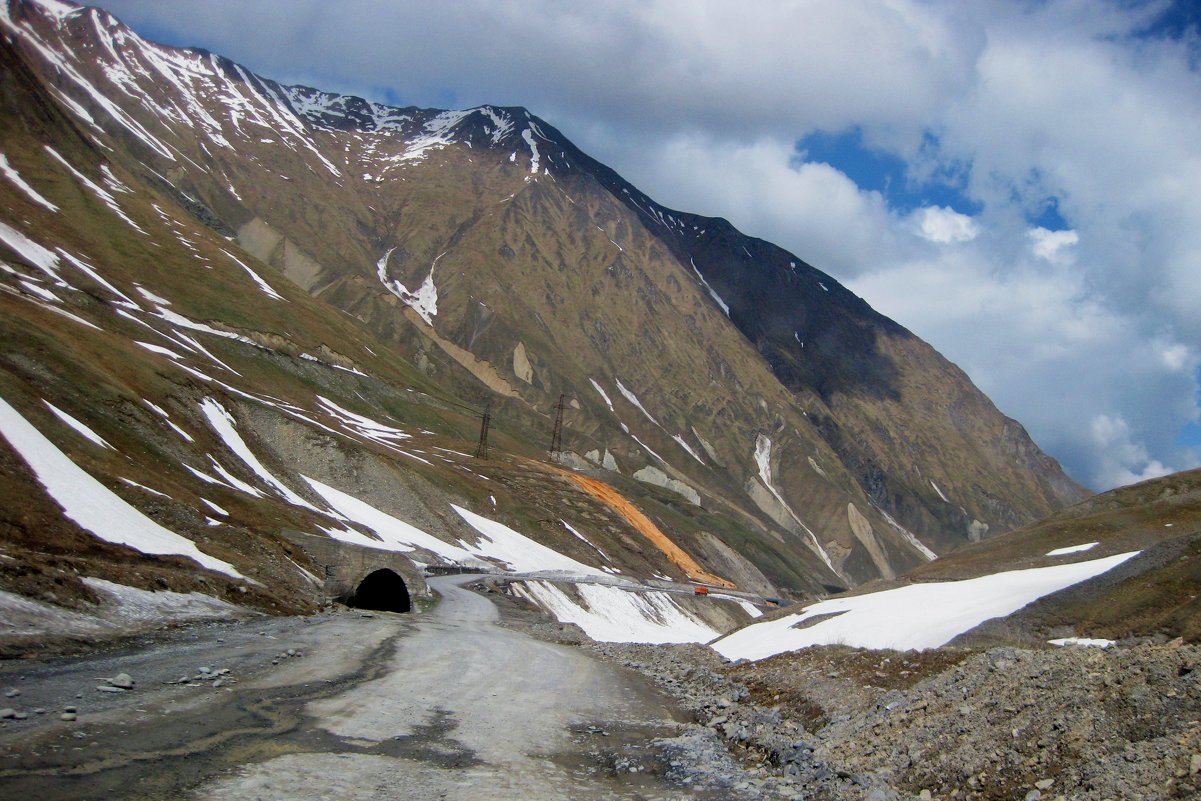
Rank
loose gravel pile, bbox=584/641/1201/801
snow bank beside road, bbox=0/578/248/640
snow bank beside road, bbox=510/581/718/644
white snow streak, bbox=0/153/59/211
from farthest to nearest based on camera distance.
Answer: white snow streak, bbox=0/153/59/211
snow bank beside road, bbox=510/581/718/644
snow bank beside road, bbox=0/578/248/640
loose gravel pile, bbox=584/641/1201/801

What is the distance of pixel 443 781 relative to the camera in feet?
44.6

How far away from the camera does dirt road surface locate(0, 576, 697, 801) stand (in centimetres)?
1227

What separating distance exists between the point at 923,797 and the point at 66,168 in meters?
167

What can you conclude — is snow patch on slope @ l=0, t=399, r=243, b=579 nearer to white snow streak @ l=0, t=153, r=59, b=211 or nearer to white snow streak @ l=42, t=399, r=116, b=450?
→ white snow streak @ l=42, t=399, r=116, b=450

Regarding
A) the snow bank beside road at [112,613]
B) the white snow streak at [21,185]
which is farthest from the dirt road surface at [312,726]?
the white snow streak at [21,185]

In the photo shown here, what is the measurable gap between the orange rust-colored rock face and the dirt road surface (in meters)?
112

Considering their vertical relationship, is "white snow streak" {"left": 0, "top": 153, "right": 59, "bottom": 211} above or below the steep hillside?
above

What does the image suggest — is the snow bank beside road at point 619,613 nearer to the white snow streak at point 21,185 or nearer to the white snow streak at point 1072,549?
the white snow streak at point 1072,549

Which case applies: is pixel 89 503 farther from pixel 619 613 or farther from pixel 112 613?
pixel 619 613

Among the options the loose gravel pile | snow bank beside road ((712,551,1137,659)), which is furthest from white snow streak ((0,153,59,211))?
the loose gravel pile

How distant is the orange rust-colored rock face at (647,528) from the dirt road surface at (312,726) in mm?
111810

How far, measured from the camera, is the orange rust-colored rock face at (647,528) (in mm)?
137875

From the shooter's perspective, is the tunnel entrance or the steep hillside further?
the tunnel entrance

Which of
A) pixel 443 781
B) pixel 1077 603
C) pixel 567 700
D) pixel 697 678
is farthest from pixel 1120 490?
pixel 443 781
